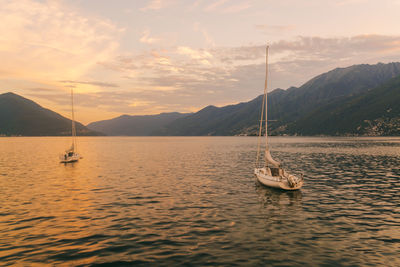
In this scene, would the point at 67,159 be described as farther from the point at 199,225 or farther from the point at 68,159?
the point at 199,225

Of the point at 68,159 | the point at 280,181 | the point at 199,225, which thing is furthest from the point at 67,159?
→ the point at 199,225

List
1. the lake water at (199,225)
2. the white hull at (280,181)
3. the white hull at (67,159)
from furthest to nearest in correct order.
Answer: the white hull at (67,159)
the white hull at (280,181)
the lake water at (199,225)

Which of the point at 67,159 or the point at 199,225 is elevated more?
the point at 67,159

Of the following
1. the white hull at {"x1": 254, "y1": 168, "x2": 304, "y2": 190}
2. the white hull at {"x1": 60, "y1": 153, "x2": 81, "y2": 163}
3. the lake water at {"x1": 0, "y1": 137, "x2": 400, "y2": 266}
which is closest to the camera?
the lake water at {"x1": 0, "y1": 137, "x2": 400, "y2": 266}

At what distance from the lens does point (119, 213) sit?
82.3 ft

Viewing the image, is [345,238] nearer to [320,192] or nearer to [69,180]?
[320,192]

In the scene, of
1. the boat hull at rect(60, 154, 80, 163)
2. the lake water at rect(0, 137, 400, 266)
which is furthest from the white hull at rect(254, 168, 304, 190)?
the boat hull at rect(60, 154, 80, 163)

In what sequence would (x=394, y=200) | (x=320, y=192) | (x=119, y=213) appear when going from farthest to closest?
(x=320, y=192), (x=394, y=200), (x=119, y=213)

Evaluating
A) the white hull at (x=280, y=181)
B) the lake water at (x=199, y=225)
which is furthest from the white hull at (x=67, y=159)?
the white hull at (x=280, y=181)

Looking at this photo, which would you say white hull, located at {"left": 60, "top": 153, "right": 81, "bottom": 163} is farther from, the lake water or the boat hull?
the lake water

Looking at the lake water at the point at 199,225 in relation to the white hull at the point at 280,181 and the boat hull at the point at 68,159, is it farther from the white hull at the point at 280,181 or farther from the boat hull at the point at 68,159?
the boat hull at the point at 68,159

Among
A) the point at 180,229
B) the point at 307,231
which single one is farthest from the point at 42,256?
the point at 307,231

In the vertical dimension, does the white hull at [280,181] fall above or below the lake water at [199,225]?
above

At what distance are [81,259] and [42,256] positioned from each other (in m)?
2.55
